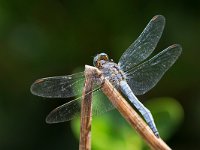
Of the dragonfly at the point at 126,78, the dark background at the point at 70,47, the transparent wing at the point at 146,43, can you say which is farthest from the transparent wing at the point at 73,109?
the dark background at the point at 70,47

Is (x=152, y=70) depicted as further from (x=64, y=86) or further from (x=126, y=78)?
(x=64, y=86)

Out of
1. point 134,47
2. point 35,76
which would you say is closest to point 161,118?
point 134,47

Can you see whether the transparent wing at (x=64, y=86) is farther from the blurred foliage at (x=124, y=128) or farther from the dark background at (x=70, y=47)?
the dark background at (x=70, y=47)

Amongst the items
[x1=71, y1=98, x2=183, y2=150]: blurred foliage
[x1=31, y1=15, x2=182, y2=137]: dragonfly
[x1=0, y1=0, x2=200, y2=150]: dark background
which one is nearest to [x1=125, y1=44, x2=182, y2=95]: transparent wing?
[x1=31, y1=15, x2=182, y2=137]: dragonfly

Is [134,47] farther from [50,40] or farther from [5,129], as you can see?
[5,129]

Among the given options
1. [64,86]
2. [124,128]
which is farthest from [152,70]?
[64,86]

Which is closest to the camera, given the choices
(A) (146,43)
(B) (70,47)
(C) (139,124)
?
(C) (139,124)
